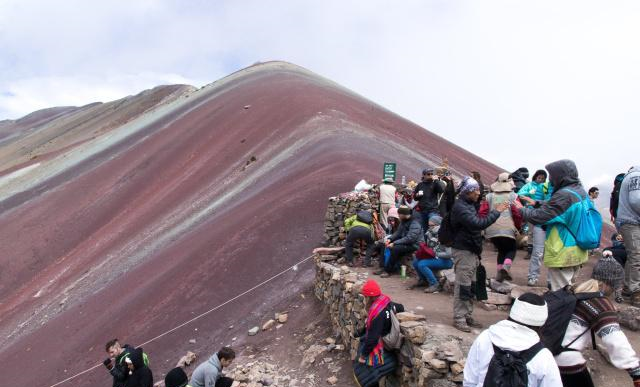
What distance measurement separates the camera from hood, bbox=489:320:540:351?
8.75ft

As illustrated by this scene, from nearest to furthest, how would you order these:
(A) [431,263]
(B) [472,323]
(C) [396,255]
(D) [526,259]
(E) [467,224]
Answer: (E) [467,224] → (B) [472,323] → (A) [431,263] → (C) [396,255] → (D) [526,259]

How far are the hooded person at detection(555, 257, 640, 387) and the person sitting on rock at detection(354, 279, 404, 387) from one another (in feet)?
6.21

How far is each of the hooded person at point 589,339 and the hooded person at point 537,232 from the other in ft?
10.3

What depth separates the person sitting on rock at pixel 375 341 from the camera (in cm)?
474

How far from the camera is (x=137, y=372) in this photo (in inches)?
216

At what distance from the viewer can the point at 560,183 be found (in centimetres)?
443

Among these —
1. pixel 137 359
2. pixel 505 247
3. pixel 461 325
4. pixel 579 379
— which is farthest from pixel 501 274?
pixel 137 359

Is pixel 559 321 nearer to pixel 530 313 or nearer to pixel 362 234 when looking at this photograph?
pixel 530 313

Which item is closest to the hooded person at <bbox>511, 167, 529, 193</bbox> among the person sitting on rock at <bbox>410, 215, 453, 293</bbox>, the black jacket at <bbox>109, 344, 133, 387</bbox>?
the person sitting on rock at <bbox>410, 215, 453, 293</bbox>

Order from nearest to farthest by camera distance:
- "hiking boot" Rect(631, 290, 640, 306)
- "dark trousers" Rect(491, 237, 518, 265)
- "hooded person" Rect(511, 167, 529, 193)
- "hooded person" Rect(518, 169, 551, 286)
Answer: "hiking boot" Rect(631, 290, 640, 306) → "hooded person" Rect(518, 169, 551, 286) → "dark trousers" Rect(491, 237, 518, 265) → "hooded person" Rect(511, 167, 529, 193)

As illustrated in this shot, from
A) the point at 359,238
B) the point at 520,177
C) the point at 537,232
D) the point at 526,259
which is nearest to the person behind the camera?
the point at 537,232

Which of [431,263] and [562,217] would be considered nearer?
[562,217]

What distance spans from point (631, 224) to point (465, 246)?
6.55ft

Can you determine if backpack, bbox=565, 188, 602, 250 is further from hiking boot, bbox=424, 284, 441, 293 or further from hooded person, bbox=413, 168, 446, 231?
hooded person, bbox=413, 168, 446, 231
